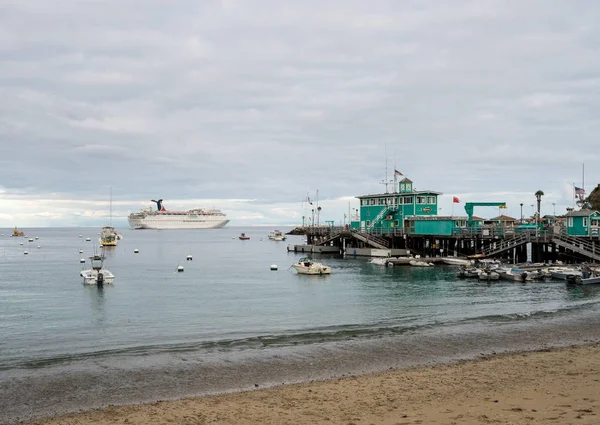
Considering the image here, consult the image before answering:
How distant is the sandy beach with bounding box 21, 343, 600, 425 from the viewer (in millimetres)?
14859

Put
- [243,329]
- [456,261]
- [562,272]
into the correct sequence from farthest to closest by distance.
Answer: [456,261]
[562,272]
[243,329]

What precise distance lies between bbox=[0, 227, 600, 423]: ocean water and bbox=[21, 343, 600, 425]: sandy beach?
2.04 meters

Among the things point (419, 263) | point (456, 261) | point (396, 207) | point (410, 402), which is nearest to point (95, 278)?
point (419, 263)

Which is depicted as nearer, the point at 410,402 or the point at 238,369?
the point at 410,402

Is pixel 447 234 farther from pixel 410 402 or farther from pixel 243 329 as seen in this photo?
pixel 410 402

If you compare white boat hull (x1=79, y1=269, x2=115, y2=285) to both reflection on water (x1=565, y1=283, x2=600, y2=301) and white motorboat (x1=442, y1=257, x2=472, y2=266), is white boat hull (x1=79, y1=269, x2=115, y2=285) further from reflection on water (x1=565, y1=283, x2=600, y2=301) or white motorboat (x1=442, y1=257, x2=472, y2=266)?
white motorboat (x1=442, y1=257, x2=472, y2=266)

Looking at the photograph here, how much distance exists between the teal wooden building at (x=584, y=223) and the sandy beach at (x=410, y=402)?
46.6 meters

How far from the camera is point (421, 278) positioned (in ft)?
197

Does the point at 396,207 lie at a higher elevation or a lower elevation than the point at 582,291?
higher

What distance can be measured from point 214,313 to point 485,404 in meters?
25.0

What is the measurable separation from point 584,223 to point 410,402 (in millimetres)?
54365

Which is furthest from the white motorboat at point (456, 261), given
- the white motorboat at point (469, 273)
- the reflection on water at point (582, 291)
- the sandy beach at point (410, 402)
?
the sandy beach at point (410, 402)

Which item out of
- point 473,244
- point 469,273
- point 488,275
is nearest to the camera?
point 488,275

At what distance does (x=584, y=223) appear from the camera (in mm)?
63125
